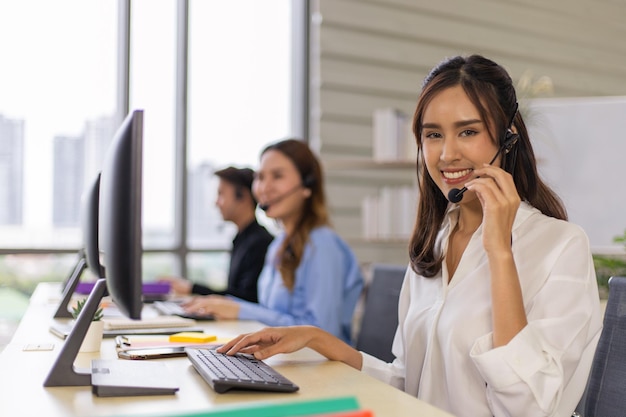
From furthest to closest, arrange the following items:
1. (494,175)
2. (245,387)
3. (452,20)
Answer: (452,20) < (494,175) < (245,387)

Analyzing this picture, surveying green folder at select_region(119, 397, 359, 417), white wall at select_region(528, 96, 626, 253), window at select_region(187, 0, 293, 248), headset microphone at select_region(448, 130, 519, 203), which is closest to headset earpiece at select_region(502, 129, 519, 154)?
headset microphone at select_region(448, 130, 519, 203)

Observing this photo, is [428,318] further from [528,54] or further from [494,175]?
[528,54]

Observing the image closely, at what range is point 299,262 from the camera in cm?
268

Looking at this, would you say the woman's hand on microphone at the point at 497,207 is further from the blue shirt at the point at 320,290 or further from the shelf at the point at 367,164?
the shelf at the point at 367,164

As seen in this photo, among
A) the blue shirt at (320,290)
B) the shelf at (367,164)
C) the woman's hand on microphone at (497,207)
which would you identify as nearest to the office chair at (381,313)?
the blue shirt at (320,290)

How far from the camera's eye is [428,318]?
5.44 ft

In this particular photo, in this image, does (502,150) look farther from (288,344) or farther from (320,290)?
(320,290)

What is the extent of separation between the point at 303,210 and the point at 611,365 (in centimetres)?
158

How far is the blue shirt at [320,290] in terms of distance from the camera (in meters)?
2.56

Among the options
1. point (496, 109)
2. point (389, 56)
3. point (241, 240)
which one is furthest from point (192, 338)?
point (389, 56)

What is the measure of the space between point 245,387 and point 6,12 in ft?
11.6

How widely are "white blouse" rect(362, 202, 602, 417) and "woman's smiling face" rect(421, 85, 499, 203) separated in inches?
5.3

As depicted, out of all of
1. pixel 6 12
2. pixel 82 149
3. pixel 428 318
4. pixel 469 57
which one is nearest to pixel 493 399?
pixel 428 318

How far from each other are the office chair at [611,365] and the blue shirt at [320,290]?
1.15m
